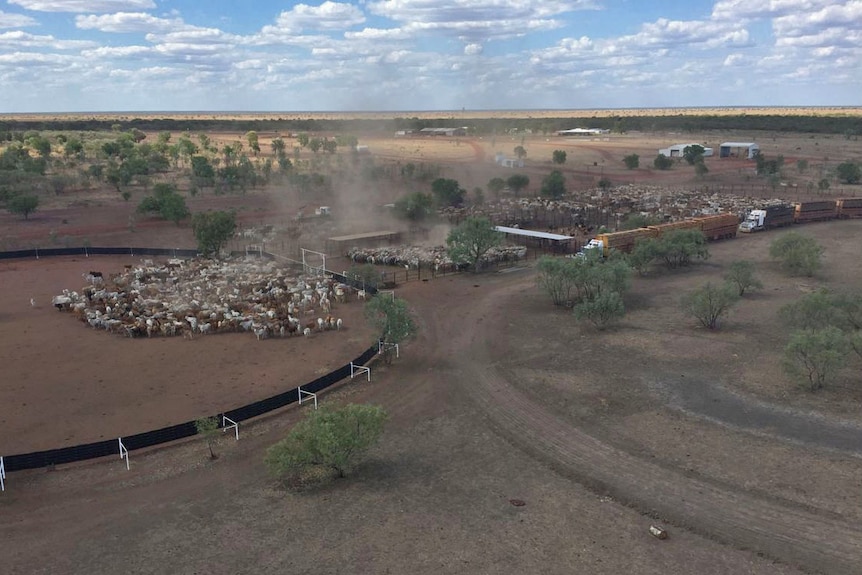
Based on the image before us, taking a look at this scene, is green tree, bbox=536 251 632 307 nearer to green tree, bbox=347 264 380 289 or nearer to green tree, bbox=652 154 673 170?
green tree, bbox=347 264 380 289

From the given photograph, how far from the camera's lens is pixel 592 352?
29.1 metres

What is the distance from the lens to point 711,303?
3133cm

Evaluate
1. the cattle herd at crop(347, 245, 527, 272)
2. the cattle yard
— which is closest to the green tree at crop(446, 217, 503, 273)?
the cattle herd at crop(347, 245, 527, 272)

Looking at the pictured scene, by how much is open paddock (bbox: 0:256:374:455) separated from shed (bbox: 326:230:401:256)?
15.0m

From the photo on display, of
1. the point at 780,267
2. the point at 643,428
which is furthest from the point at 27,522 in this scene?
the point at 780,267

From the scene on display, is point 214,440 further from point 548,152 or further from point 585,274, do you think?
point 548,152

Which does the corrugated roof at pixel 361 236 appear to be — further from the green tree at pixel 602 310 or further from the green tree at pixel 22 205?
the green tree at pixel 22 205

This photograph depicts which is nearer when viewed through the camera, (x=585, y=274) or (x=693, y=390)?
(x=693, y=390)

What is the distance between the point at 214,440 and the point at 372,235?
32.8 meters

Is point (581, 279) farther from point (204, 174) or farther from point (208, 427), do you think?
point (204, 174)

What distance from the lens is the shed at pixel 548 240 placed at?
1935 inches

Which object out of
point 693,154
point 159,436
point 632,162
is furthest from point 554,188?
point 159,436

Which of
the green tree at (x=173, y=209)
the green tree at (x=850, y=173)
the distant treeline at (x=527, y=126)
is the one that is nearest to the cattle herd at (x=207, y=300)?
the green tree at (x=173, y=209)

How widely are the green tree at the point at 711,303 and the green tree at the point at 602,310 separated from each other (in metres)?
3.47
